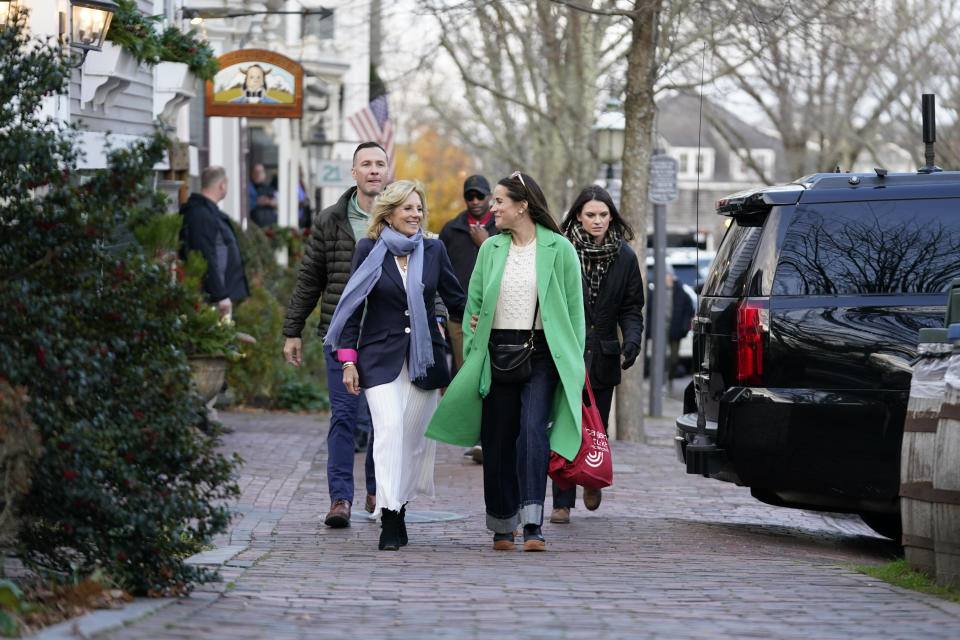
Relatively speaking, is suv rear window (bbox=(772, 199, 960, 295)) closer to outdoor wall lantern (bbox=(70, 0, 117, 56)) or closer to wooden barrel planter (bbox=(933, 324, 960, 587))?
wooden barrel planter (bbox=(933, 324, 960, 587))

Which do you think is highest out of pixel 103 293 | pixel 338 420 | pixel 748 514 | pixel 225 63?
pixel 225 63

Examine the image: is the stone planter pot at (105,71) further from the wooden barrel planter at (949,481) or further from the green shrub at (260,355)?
the wooden barrel planter at (949,481)

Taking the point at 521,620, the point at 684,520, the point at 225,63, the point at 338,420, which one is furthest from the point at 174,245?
the point at 521,620

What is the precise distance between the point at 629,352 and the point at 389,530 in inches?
82.6

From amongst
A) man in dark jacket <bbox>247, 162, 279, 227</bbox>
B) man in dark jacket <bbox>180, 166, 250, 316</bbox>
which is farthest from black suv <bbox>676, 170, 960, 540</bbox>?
man in dark jacket <bbox>247, 162, 279, 227</bbox>

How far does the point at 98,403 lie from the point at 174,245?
7.02 metres

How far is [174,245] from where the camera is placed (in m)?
12.6

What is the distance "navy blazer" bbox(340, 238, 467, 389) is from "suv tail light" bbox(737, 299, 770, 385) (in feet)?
4.75

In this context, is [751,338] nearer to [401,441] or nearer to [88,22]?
[401,441]

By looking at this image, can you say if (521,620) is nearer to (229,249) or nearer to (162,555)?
(162,555)

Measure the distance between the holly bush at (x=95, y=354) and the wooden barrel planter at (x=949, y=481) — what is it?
2.87m

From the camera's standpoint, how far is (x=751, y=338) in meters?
8.09

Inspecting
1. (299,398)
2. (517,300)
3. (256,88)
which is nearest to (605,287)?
(517,300)

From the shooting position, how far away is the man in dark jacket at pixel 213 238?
1361 cm
